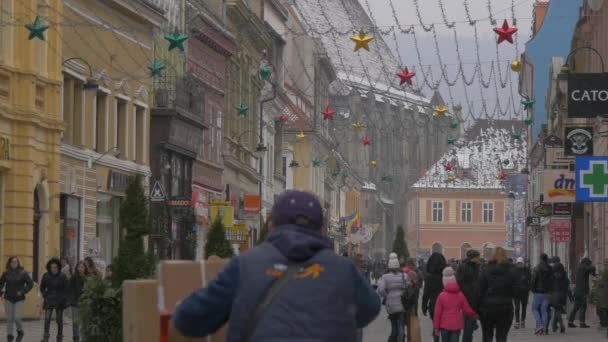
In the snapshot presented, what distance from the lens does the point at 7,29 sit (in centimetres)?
3528

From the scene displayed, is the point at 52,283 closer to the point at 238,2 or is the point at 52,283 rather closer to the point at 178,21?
the point at 178,21

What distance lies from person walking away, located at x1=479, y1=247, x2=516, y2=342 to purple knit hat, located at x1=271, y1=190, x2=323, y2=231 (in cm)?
1441

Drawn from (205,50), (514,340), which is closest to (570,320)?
(514,340)

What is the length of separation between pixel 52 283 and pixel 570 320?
44.1ft

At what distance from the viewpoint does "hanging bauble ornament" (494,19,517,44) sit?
112 feet

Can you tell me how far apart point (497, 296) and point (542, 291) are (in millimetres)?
12287

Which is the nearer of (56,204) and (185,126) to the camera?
(56,204)

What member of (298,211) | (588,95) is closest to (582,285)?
(588,95)

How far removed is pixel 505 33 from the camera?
34094 millimetres

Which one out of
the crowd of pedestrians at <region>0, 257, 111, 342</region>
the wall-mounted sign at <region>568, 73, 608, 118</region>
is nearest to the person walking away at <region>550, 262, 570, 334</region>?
the wall-mounted sign at <region>568, 73, 608, 118</region>

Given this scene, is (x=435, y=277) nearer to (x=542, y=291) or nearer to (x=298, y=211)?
(x=542, y=291)

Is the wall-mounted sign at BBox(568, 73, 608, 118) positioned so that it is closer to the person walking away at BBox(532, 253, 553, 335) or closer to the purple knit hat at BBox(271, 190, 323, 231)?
the person walking away at BBox(532, 253, 553, 335)

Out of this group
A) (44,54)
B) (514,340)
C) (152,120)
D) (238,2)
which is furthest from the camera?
(238,2)

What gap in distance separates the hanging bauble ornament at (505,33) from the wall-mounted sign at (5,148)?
10.0 meters
